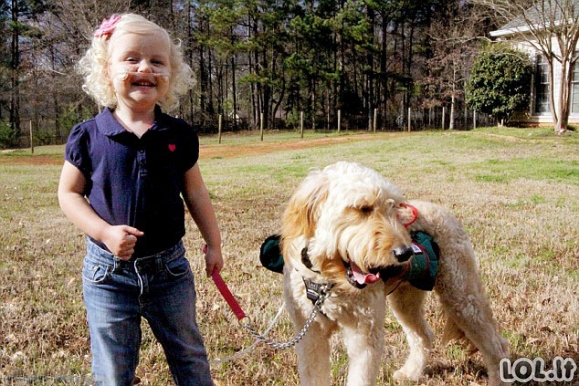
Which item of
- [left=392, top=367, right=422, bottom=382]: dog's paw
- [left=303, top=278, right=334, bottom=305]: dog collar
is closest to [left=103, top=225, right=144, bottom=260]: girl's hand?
[left=303, top=278, right=334, bottom=305]: dog collar

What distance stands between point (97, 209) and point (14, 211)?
8.22m

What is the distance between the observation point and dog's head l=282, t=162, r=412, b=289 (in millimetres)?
2557

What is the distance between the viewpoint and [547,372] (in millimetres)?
3490

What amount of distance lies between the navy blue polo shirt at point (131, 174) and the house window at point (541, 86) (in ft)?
87.5

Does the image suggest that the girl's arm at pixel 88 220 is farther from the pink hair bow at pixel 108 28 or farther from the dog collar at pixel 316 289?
the dog collar at pixel 316 289

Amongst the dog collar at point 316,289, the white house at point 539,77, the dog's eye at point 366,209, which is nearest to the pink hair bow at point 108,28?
the dog's eye at point 366,209

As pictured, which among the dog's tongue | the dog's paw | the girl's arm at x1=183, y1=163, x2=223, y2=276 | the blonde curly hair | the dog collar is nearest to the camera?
the blonde curly hair

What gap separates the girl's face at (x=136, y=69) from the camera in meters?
2.44

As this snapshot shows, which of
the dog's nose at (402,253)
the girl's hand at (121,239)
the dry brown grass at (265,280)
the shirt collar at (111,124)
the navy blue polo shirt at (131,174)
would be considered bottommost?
the dry brown grass at (265,280)

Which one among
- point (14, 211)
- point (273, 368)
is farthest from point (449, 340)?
point (14, 211)

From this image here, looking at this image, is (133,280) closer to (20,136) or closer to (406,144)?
(406,144)

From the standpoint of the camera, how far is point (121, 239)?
2.20 metres

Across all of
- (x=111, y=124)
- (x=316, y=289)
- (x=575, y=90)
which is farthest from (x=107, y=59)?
(x=575, y=90)

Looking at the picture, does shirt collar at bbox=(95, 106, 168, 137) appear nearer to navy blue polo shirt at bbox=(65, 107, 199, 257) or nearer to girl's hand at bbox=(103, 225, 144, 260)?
navy blue polo shirt at bbox=(65, 107, 199, 257)
